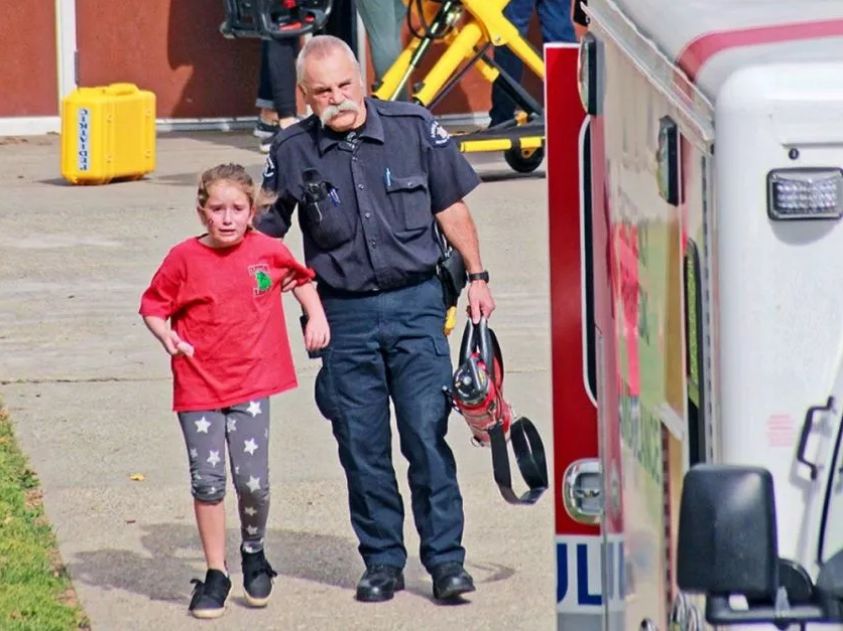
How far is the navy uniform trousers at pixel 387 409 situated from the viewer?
5941 mm

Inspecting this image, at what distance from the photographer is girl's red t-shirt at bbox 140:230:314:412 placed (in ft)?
19.1

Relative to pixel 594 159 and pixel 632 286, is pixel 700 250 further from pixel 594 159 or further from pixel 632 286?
pixel 594 159

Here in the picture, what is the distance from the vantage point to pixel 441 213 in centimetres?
601

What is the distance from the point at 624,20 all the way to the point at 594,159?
677mm

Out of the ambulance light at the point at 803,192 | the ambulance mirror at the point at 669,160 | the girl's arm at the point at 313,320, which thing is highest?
the ambulance mirror at the point at 669,160

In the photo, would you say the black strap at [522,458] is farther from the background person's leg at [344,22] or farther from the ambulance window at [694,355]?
the background person's leg at [344,22]

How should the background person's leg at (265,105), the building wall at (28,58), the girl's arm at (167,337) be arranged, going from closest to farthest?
the girl's arm at (167,337)
the background person's leg at (265,105)
the building wall at (28,58)

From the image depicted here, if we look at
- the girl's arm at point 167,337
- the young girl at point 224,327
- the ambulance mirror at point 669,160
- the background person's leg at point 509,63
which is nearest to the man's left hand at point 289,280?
the young girl at point 224,327

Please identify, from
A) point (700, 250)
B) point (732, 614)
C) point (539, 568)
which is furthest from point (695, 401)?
point (539, 568)

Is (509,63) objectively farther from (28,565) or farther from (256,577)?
(256,577)

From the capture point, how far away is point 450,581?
6051mm

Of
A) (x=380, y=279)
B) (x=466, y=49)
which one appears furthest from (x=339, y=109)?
(x=466, y=49)

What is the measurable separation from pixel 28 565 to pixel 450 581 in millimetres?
1381

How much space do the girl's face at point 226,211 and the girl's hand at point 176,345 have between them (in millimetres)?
308
